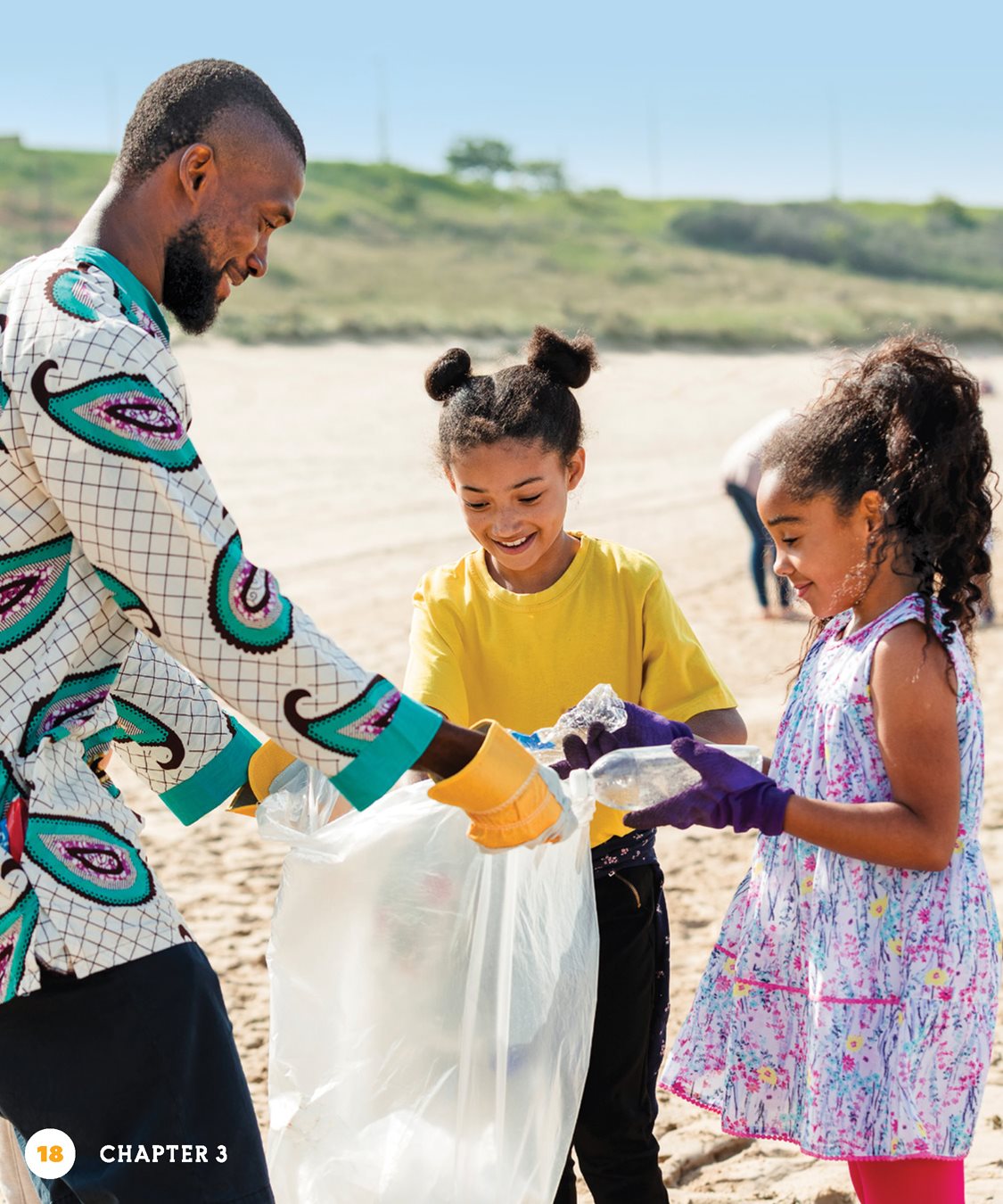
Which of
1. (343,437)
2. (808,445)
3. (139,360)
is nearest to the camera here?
(139,360)

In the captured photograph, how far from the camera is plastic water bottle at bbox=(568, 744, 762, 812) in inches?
84.7

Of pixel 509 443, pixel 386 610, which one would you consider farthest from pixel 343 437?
pixel 509 443

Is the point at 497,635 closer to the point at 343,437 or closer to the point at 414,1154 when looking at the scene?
the point at 414,1154

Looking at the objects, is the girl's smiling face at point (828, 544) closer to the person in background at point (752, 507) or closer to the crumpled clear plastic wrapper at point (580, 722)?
the crumpled clear plastic wrapper at point (580, 722)

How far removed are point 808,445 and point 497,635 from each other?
639 mm

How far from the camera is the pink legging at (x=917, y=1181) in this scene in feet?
6.89

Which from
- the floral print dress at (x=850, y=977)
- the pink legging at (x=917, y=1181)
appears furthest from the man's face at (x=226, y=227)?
the pink legging at (x=917, y=1181)

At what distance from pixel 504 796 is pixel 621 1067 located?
2.56 ft

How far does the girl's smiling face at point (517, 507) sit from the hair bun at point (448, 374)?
0.19 meters

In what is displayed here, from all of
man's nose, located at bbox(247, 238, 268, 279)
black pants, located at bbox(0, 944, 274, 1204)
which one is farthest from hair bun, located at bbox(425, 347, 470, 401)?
black pants, located at bbox(0, 944, 274, 1204)

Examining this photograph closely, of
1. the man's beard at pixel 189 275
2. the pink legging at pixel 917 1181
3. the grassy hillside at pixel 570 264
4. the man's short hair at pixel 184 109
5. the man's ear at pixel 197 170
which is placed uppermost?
the grassy hillside at pixel 570 264

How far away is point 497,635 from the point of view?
252cm

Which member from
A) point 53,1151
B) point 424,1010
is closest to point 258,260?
point 424,1010

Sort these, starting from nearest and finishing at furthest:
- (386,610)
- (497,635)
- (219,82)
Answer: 1. (219,82)
2. (497,635)
3. (386,610)
